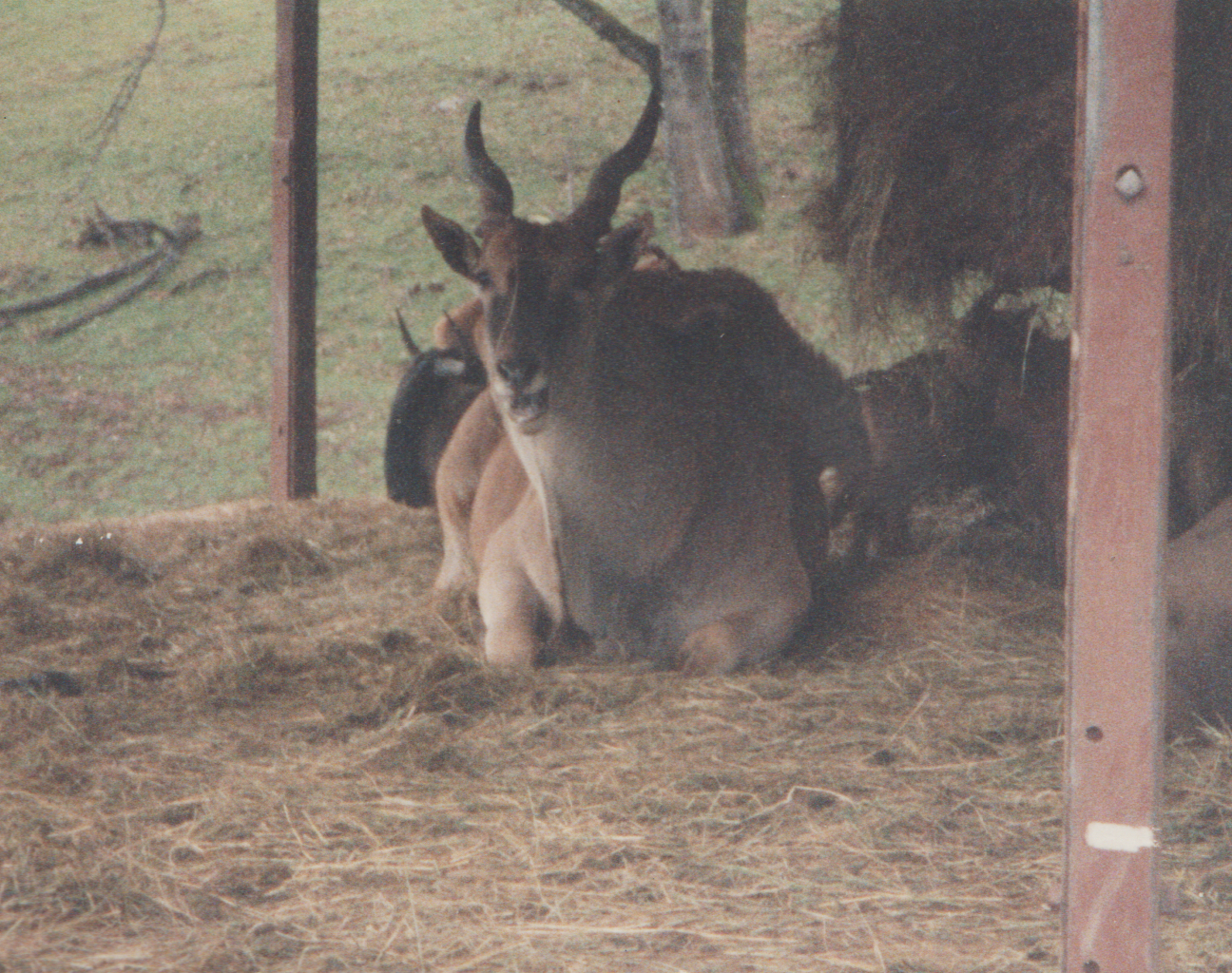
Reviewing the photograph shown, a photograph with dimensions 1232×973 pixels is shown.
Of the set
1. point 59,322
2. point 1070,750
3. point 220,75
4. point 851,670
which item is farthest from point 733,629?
point 220,75

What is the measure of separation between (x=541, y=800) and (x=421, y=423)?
151 inches

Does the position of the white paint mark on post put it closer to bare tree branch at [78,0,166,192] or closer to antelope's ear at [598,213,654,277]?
antelope's ear at [598,213,654,277]

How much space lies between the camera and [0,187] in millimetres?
14094

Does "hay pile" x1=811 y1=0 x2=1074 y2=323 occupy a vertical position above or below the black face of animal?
above

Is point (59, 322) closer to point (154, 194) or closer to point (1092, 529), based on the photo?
point (154, 194)

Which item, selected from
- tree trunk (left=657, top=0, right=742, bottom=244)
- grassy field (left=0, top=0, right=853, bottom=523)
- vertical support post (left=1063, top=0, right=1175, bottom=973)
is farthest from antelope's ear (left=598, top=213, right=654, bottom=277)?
tree trunk (left=657, top=0, right=742, bottom=244)

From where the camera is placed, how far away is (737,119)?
→ 13000 millimetres

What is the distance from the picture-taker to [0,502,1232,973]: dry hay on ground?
3.13m

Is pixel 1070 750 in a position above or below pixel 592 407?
below

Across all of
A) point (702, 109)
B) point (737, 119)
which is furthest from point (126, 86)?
point (737, 119)

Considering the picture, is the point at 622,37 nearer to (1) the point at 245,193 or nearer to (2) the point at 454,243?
(1) the point at 245,193

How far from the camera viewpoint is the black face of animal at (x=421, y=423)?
7.24 metres

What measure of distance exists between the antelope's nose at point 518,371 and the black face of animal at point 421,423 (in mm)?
2337

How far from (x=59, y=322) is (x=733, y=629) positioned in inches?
351
